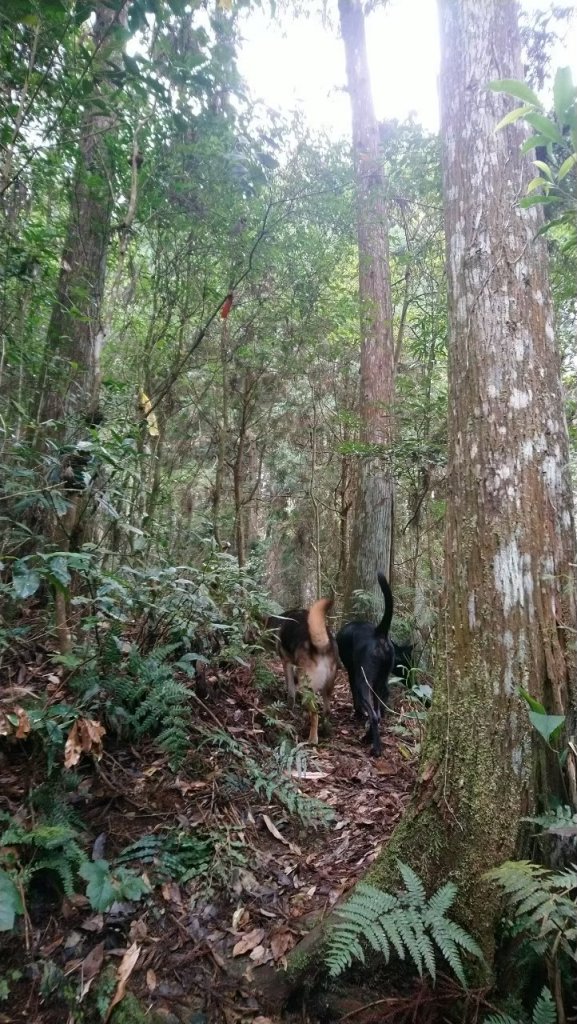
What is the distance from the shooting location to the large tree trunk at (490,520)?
2250mm

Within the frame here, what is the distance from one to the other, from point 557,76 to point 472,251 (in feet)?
3.66

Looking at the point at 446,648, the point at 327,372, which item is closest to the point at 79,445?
the point at 446,648

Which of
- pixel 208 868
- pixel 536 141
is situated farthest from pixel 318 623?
pixel 536 141

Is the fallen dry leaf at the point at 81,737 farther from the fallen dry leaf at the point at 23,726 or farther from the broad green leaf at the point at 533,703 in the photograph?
the broad green leaf at the point at 533,703

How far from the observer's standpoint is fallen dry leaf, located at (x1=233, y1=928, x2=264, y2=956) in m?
2.52

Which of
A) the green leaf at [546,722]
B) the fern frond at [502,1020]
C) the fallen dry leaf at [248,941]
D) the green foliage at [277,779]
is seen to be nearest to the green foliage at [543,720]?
the green leaf at [546,722]

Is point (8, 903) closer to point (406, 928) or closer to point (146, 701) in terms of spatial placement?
point (146, 701)

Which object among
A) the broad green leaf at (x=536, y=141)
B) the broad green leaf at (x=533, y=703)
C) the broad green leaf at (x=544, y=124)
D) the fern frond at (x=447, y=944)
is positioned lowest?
the fern frond at (x=447, y=944)

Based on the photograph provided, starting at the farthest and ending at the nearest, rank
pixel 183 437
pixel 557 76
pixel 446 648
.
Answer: pixel 183 437 → pixel 446 648 → pixel 557 76

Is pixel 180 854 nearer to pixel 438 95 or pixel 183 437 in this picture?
pixel 438 95

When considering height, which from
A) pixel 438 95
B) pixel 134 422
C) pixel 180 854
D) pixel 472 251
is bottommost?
pixel 180 854

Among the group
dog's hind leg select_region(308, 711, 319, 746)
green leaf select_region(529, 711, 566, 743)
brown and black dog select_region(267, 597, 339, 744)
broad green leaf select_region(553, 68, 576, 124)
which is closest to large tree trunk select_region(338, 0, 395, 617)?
brown and black dog select_region(267, 597, 339, 744)

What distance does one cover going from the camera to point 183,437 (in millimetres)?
9211

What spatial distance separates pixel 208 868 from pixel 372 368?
6.47 metres
